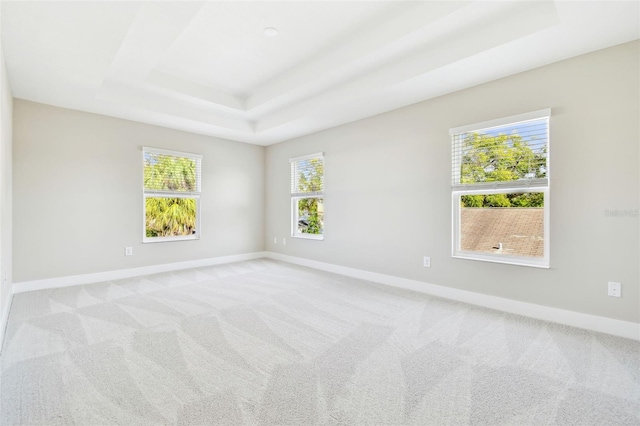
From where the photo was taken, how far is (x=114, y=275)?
437 cm

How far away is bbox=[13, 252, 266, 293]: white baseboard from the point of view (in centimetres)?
377

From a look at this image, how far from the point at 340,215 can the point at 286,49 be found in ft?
8.20

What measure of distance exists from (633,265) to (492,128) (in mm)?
1691

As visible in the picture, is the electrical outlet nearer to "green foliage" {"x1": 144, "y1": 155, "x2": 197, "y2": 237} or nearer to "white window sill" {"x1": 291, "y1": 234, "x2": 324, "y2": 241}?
"white window sill" {"x1": 291, "y1": 234, "x2": 324, "y2": 241}

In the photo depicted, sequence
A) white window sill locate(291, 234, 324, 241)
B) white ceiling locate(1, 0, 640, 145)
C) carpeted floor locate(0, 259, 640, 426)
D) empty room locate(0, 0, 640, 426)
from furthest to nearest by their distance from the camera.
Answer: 1. white window sill locate(291, 234, 324, 241)
2. white ceiling locate(1, 0, 640, 145)
3. empty room locate(0, 0, 640, 426)
4. carpeted floor locate(0, 259, 640, 426)

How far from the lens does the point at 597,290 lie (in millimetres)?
2627

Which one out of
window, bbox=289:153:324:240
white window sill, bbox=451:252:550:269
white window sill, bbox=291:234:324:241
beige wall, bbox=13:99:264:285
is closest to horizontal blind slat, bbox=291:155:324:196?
window, bbox=289:153:324:240

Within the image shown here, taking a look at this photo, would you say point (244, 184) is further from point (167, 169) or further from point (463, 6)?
point (463, 6)

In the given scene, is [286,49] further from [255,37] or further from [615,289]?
[615,289]

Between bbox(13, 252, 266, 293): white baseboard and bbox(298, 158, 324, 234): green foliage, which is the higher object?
bbox(298, 158, 324, 234): green foliage

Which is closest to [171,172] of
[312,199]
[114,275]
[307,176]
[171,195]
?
[171,195]

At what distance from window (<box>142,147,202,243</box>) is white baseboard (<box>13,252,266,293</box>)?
17.2 inches

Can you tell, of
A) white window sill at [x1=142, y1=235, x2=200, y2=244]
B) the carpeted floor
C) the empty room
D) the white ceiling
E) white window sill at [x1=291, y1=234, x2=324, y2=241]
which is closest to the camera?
the carpeted floor

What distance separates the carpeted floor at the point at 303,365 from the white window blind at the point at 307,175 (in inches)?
94.5
